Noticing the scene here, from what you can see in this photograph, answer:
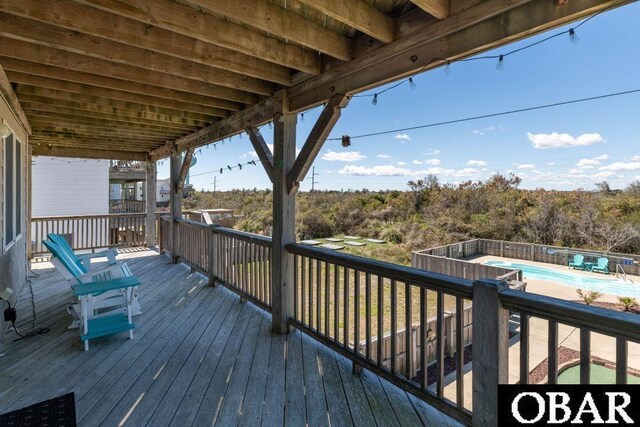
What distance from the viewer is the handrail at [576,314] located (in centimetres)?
119

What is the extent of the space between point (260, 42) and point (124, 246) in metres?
8.24

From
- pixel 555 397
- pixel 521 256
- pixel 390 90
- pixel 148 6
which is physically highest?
pixel 148 6

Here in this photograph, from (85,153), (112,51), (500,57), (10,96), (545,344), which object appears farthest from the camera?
(85,153)

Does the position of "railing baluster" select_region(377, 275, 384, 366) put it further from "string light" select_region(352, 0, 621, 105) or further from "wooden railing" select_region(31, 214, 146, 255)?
"wooden railing" select_region(31, 214, 146, 255)

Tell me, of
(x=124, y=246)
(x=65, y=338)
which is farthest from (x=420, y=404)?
(x=124, y=246)

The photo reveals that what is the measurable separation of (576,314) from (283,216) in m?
2.51

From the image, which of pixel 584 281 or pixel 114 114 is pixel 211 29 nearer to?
pixel 114 114

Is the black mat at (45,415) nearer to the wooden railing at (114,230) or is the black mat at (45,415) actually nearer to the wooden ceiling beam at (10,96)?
the wooden ceiling beam at (10,96)

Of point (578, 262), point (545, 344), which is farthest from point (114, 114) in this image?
point (578, 262)

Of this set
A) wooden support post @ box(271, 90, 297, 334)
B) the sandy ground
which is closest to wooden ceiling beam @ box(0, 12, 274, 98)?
wooden support post @ box(271, 90, 297, 334)

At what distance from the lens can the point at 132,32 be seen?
2312 millimetres

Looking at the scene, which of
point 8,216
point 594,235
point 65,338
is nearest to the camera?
point 65,338

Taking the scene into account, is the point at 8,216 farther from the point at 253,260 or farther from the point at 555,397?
the point at 555,397

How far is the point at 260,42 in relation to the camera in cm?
246
